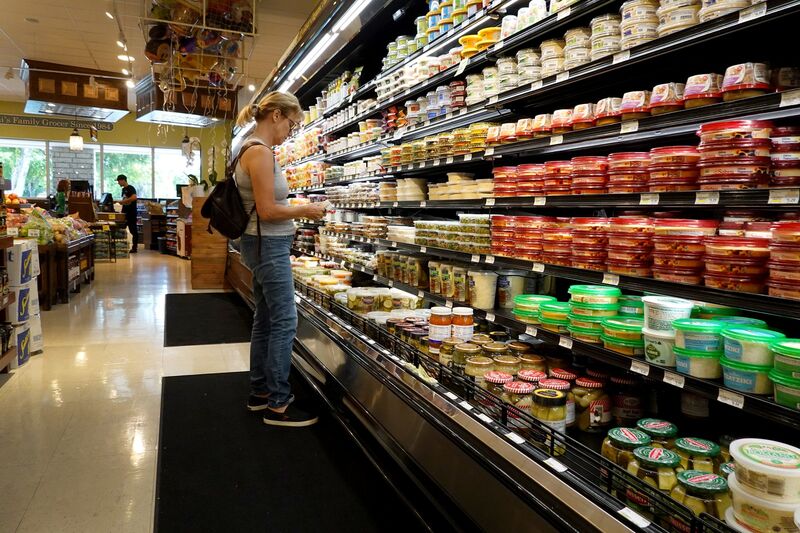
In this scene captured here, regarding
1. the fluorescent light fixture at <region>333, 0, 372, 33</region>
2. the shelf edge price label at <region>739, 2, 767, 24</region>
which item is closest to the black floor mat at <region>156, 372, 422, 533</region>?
the shelf edge price label at <region>739, 2, 767, 24</region>

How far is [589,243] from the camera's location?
208 cm

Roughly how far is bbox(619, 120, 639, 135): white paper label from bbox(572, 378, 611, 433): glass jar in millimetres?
919

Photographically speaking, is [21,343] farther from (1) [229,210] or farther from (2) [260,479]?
(2) [260,479]

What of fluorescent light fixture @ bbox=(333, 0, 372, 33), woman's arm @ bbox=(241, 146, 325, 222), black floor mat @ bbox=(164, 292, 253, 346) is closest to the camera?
woman's arm @ bbox=(241, 146, 325, 222)

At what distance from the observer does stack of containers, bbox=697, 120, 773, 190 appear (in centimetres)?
154

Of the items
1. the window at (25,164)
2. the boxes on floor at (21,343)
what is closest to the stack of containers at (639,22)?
the boxes on floor at (21,343)

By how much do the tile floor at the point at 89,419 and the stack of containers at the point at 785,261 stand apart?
227 cm

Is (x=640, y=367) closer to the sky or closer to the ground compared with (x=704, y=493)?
closer to the sky

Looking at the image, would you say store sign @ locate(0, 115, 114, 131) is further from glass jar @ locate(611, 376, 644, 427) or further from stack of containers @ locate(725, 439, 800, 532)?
stack of containers @ locate(725, 439, 800, 532)

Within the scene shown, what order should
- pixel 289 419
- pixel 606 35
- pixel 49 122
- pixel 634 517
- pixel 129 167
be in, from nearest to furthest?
pixel 634 517
pixel 606 35
pixel 289 419
pixel 49 122
pixel 129 167

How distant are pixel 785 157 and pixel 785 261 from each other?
0.31m

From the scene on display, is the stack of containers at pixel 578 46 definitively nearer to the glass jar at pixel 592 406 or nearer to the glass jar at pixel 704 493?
the glass jar at pixel 592 406

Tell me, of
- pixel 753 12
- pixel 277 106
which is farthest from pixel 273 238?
pixel 753 12

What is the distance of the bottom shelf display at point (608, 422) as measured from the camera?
4.03 feet
